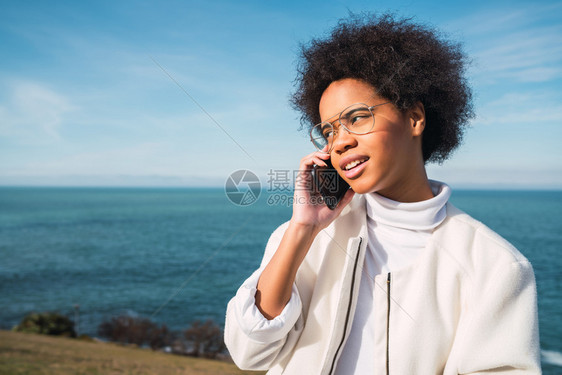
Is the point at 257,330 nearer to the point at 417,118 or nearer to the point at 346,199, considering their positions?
the point at 346,199

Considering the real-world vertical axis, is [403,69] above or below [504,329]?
above

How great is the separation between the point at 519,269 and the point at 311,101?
4.38 feet

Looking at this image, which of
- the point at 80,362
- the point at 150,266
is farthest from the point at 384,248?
the point at 150,266

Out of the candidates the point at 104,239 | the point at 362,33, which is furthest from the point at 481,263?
the point at 104,239

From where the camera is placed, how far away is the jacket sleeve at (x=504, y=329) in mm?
1429

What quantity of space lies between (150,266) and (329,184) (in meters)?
43.3

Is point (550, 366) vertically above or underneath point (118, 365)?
underneath

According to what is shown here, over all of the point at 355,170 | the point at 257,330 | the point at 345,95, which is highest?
the point at 345,95

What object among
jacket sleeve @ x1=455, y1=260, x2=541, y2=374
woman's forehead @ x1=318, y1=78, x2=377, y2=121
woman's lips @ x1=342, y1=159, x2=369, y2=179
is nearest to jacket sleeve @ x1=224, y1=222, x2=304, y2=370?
woman's lips @ x1=342, y1=159, x2=369, y2=179

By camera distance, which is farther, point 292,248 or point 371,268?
point 371,268

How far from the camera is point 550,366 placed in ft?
49.9

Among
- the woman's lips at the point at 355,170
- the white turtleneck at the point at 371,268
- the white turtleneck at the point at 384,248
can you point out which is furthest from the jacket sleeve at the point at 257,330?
the woman's lips at the point at 355,170

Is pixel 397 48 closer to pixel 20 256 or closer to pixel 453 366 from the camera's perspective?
pixel 453 366

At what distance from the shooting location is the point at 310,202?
1715mm
